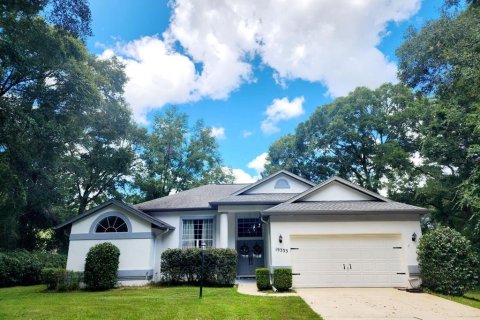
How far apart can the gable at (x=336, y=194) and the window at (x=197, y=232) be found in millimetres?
5240

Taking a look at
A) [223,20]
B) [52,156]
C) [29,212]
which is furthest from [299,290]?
[29,212]

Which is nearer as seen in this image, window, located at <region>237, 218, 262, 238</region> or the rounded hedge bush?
the rounded hedge bush

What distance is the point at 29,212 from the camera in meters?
19.9

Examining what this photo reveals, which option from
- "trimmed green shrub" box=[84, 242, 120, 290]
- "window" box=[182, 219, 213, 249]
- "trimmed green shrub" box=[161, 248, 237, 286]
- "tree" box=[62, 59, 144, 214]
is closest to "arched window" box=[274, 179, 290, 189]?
"window" box=[182, 219, 213, 249]

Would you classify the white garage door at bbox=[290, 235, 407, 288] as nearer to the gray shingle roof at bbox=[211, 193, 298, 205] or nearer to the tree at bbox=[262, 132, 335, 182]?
the gray shingle roof at bbox=[211, 193, 298, 205]

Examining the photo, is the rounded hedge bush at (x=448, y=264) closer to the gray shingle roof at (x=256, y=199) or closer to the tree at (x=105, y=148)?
the gray shingle roof at (x=256, y=199)

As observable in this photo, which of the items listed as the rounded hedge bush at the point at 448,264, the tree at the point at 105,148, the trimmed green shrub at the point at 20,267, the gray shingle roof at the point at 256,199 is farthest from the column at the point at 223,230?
the tree at the point at 105,148

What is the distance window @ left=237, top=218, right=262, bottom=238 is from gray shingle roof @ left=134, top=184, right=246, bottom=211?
74.9 inches

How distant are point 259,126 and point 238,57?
26.5 feet

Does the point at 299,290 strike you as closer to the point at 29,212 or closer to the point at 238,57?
the point at 238,57

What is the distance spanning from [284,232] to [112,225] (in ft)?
25.4

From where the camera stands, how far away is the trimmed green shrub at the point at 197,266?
1244cm

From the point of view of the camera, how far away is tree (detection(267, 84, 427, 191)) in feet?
79.6

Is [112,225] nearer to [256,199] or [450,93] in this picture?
[256,199]
